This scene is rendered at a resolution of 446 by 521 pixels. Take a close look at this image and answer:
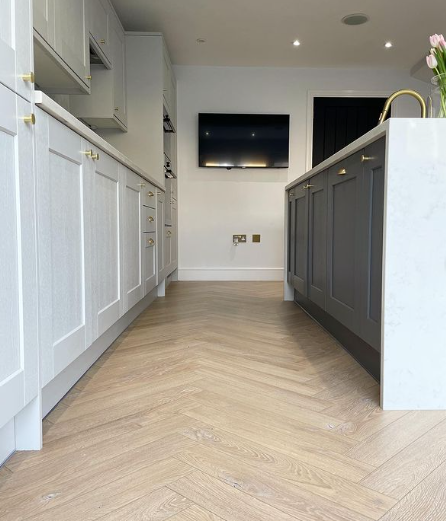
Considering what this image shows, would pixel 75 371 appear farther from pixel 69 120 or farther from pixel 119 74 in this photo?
pixel 119 74

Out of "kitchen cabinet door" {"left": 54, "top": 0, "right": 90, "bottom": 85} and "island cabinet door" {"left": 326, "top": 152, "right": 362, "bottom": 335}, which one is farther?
"kitchen cabinet door" {"left": 54, "top": 0, "right": 90, "bottom": 85}

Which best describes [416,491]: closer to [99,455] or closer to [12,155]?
[99,455]

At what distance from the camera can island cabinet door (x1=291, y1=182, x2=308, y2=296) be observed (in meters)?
2.68

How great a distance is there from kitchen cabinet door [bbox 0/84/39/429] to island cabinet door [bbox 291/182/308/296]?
1.85 meters

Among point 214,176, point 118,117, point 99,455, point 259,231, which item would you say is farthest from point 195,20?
point 99,455

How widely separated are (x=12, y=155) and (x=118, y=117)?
271 cm

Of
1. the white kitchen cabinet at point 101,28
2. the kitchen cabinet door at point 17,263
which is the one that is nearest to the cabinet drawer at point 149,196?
the white kitchen cabinet at point 101,28

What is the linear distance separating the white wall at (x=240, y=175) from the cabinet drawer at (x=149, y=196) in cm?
183

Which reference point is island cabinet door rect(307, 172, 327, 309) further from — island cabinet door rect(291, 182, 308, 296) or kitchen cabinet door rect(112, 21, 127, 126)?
kitchen cabinet door rect(112, 21, 127, 126)

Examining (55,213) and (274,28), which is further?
(274,28)

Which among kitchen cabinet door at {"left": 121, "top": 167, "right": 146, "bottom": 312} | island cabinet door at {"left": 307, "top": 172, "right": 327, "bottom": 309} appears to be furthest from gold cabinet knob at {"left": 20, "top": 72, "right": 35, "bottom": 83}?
island cabinet door at {"left": 307, "top": 172, "right": 327, "bottom": 309}

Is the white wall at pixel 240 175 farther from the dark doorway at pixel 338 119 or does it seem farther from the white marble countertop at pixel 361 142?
the white marble countertop at pixel 361 142

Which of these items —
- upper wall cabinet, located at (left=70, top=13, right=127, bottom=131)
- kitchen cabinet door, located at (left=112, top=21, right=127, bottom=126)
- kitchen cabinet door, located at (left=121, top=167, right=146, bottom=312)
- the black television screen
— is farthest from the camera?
the black television screen

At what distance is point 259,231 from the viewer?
4.96 metres
